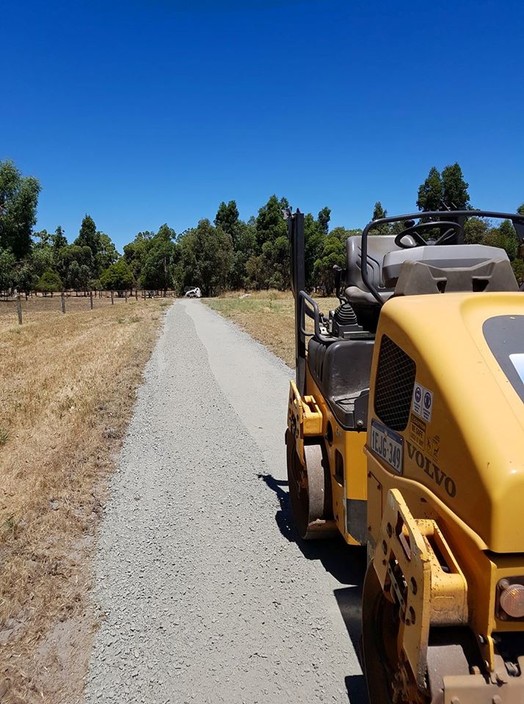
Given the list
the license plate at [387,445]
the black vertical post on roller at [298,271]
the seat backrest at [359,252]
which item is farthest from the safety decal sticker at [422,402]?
the seat backrest at [359,252]

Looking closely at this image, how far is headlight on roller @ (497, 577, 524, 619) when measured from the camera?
1.43 meters

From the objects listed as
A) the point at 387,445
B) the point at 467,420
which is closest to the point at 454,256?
the point at 387,445

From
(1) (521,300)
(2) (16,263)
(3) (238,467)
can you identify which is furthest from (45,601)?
(2) (16,263)

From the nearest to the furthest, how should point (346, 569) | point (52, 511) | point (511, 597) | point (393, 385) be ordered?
point (511, 597) → point (393, 385) → point (346, 569) → point (52, 511)

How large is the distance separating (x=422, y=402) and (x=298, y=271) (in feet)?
8.11

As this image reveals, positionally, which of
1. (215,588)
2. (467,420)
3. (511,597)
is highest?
(467,420)

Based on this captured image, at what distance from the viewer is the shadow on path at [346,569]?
2654mm

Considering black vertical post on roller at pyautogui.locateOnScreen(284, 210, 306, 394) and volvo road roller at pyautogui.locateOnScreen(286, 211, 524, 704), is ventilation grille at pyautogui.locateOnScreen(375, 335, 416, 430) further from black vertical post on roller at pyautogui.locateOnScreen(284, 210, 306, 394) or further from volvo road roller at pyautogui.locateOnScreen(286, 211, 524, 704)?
black vertical post on roller at pyautogui.locateOnScreen(284, 210, 306, 394)

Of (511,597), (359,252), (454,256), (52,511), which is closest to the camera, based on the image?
(511,597)

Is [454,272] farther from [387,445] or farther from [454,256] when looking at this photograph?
[387,445]

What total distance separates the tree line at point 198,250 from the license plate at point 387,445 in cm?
1708

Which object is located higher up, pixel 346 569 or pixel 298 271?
pixel 298 271

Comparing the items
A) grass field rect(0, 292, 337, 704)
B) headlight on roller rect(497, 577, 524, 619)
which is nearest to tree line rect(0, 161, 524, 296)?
grass field rect(0, 292, 337, 704)

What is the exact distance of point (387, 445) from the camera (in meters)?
2.15
